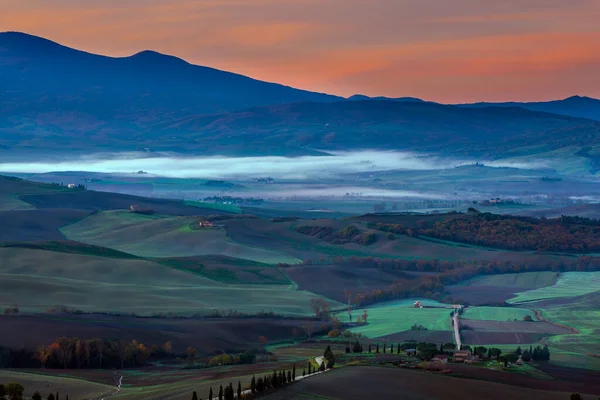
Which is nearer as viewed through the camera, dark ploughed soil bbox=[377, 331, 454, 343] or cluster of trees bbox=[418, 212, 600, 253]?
dark ploughed soil bbox=[377, 331, 454, 343]

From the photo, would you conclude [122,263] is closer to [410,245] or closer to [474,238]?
[410,245]

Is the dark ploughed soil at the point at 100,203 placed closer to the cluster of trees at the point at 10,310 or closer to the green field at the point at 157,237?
the green field at the point at 157,237

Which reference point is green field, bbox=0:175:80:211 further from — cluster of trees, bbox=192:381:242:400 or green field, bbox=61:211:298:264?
cluster of trees, bbox=192:381:242:400

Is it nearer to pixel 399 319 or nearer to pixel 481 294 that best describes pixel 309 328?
pixel 399 319

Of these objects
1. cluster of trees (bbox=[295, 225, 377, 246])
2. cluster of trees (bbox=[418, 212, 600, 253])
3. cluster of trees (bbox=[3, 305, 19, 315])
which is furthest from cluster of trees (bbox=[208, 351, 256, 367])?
cluster of trees (bbox=[418, 212, 600, 253])

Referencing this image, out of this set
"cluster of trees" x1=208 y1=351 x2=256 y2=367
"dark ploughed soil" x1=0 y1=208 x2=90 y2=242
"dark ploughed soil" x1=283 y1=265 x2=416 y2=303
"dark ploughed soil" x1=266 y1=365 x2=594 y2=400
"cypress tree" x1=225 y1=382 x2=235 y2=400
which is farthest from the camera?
"dark ploughed soil" x1=0 y1=208 x2=90 y2=242

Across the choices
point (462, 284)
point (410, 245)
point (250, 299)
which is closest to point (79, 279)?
point (250, 299)

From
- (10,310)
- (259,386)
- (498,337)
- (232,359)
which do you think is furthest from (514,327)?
(259,386)

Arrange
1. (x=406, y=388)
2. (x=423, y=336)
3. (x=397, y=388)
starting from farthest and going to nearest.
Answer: (x=423, y=336) → (x=406, y=388) → (x=397, y=388)
